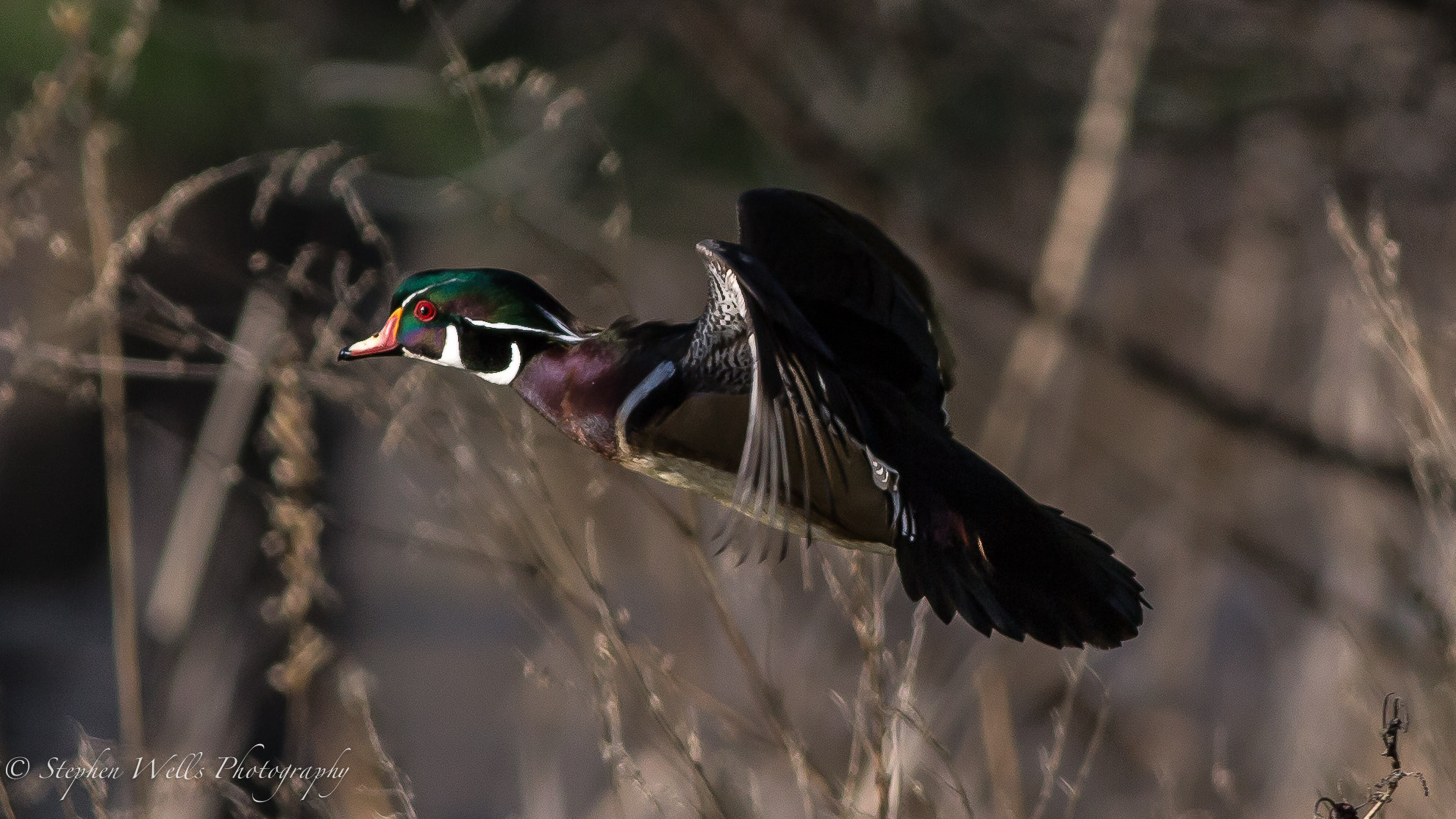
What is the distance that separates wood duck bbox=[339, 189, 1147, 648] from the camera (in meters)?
0.85

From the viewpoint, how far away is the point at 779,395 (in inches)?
34.1

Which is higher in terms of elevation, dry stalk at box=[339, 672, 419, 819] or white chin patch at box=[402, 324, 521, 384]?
white chin patch at box=[402, 324, 521, 384]

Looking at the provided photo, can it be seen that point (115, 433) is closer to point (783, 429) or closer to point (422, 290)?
point (422, 290)

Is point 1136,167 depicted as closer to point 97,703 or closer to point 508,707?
point 508,707

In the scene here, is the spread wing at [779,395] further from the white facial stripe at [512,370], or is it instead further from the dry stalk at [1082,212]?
the dry stalk at [1082,212]

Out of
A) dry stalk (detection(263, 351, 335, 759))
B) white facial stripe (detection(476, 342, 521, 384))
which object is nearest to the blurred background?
dry stalk (detection(263, 351, 335, 759))

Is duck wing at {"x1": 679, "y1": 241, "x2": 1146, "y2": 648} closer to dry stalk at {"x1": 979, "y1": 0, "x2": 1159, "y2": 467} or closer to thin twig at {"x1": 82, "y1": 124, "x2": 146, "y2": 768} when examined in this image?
thin twig at {"x1": 82, "y1": 124, "x2": 146, "y2": 768}

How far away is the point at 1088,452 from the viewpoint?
A: 4.64 metres

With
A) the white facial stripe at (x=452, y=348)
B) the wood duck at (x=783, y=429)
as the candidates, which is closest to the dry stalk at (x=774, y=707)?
the wood duck at (x=783, y=429)

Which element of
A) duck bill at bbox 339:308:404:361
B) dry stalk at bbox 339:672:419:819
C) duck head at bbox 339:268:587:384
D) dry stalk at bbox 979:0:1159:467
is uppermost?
dry stalk at bbox 979:0:1159:467

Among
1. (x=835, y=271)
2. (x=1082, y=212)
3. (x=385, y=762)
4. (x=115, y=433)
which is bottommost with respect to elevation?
(x=385, y=762)

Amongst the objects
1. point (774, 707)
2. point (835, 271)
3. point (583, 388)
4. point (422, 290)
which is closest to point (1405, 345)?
point (835, 271)

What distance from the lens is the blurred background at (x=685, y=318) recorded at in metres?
1.40

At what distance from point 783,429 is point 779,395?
24 millimetres
